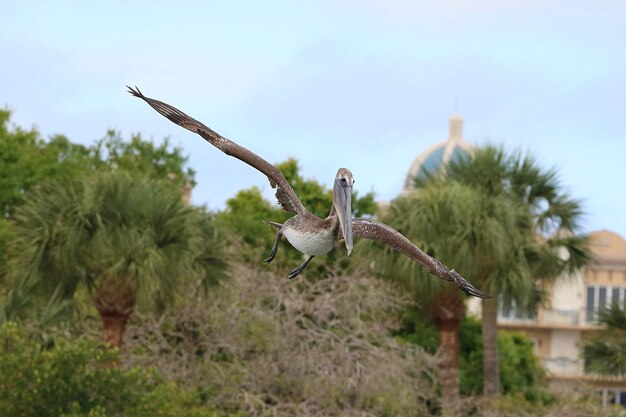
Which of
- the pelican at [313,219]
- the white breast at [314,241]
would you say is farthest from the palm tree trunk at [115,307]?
the white breast at [314,241]

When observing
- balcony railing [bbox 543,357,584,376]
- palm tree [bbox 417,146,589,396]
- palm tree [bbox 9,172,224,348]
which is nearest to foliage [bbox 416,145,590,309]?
palm tree [bbox 417,146,589,396]

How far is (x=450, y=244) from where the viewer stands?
3025 cm

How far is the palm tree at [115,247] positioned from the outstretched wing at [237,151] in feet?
49.6

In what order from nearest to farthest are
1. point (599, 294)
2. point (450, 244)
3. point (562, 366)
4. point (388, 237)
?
1. point (388, 237)
2. point (450, 244)
3. point (562, 366)
4. point (599, 294)

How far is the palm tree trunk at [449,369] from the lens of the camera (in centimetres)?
2962

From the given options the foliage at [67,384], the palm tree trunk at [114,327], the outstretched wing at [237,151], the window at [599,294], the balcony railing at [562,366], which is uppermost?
the window at [599,294]

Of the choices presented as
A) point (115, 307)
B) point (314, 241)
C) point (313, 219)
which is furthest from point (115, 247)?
point (314, 241)

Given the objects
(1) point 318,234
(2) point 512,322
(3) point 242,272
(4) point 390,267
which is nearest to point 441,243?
(4) point 390,267

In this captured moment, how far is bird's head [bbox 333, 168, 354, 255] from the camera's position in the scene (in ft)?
27.2

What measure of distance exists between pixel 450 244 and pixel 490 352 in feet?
9.52

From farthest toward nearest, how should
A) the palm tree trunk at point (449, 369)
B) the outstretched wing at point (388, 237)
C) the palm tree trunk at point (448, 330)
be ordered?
the palm tree trunk at point (448, 330) < the palm tree trunk at point (449, 369) < the outstretched wing at point (388, 237)

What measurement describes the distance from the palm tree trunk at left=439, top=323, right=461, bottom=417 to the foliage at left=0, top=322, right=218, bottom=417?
8376mm

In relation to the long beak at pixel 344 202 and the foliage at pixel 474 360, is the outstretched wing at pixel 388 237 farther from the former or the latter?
the foliage at pixel 474 360

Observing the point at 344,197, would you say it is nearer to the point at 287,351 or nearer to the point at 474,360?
the point at 287,351
